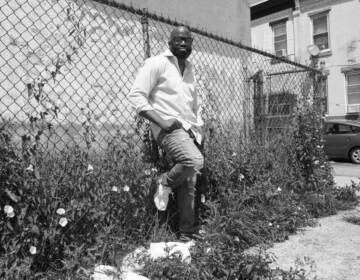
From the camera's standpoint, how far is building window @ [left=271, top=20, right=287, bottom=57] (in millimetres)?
19719

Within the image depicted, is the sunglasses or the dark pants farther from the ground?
the sunglasses

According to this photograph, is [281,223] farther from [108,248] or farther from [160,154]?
[108,248]

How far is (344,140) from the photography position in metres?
12.7

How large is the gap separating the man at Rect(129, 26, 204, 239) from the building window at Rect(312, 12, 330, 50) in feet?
55.5

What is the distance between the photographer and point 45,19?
231 inches

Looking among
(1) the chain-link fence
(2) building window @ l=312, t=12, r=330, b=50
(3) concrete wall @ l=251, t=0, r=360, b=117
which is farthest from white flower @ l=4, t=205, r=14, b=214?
(2) building window @ l=312, t=12, r=330, b=50

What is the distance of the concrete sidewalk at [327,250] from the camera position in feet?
9.29

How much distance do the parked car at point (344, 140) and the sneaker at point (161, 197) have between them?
10.4 metres

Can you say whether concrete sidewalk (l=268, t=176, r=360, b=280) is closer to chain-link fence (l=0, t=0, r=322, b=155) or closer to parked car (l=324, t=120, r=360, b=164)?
chain-link fence (l=0, t=0, r=322, b=155)

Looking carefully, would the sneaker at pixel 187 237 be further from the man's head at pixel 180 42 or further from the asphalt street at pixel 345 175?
the asphalt street at pixel 345 175

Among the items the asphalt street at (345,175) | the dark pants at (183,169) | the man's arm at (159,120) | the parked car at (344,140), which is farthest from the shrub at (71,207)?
the parked car at (344,140)

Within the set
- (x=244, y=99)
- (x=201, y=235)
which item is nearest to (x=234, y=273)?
(x=201, y=235)

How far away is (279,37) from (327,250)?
60.7 feet

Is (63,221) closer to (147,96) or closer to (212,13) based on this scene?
(147,96)
